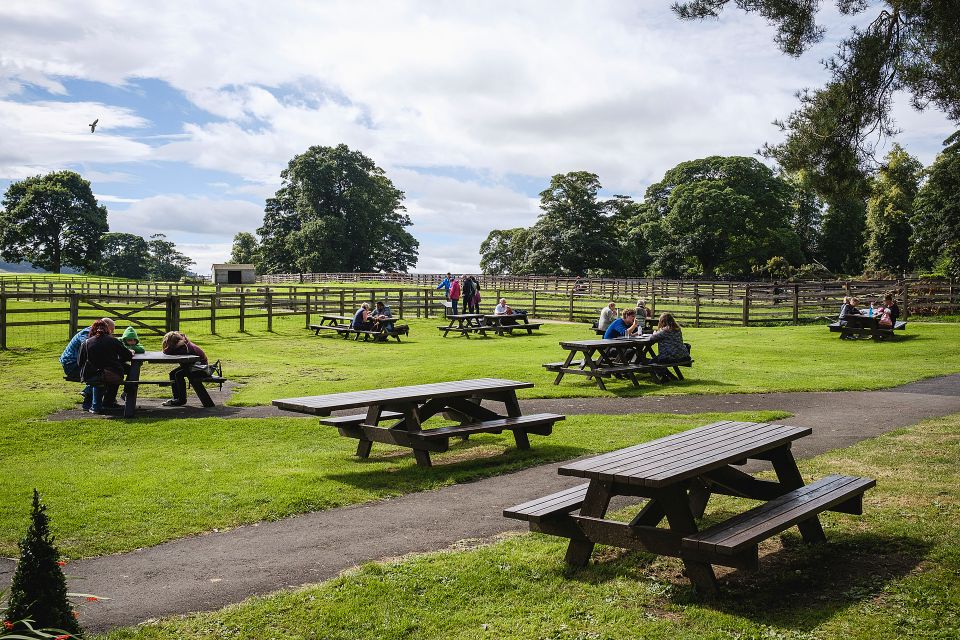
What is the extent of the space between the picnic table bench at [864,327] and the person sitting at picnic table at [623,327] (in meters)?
8.77

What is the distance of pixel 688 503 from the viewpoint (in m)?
5.42

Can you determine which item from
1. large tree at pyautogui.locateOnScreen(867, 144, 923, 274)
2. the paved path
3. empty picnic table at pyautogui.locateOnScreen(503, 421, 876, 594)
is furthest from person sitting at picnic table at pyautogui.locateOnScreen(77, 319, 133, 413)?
large tree at pyautogui.locateOnScreen(867, 144, 923, 274)

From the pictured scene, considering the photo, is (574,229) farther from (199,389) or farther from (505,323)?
(199,389)

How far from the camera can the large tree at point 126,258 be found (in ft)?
365

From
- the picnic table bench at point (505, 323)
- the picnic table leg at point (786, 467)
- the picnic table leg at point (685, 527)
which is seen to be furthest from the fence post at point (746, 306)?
the picnic table leg at point (685, 527)

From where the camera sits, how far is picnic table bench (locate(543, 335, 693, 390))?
14.7m

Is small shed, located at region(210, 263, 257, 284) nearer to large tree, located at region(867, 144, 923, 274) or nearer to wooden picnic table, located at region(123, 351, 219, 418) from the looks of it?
large tree, located at region(867, 144, 923, 274)

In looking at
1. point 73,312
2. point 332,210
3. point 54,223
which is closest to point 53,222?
point 54,223

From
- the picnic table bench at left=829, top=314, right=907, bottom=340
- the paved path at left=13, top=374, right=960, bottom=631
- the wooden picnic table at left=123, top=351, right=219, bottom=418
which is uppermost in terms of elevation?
the picnic table bench at left=829, top=314, right=907, bottom=340

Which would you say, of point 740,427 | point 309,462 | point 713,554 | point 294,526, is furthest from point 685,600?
point 309,462

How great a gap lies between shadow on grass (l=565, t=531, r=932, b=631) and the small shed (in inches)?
3234

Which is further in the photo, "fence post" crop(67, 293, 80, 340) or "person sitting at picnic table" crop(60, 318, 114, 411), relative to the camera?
"fence post" crop(67, 293, 80, 340)

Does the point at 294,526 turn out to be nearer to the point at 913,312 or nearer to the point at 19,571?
the point at 19,571

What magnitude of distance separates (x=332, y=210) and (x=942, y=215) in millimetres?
54053
